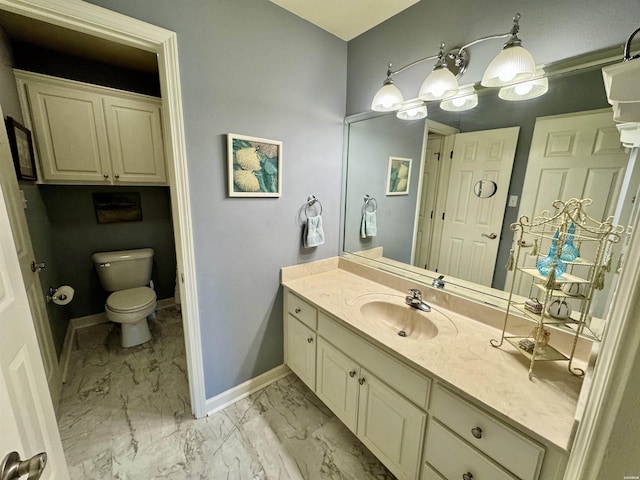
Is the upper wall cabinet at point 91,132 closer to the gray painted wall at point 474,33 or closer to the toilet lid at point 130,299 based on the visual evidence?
the toilet lid at point 130,299

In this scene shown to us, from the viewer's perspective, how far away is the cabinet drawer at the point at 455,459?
85 centimetres

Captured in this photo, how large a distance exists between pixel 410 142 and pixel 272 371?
6.15 feet

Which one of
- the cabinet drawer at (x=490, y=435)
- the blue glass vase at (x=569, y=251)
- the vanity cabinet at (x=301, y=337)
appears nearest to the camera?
the cabinet drawer at (x=490, y=435)

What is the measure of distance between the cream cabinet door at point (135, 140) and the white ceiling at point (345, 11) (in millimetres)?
1571

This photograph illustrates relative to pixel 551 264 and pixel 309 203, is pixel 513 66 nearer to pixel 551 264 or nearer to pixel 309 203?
pixel 551 264

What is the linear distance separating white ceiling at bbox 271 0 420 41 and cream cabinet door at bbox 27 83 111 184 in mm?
1725

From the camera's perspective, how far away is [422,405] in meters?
1.01

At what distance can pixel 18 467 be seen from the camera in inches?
19.9

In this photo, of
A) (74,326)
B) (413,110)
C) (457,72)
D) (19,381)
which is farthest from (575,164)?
(74,326)

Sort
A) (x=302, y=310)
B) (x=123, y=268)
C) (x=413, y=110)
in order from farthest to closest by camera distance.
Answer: (x=123, y=268), (x=302, y=310), (x=413, y=110)

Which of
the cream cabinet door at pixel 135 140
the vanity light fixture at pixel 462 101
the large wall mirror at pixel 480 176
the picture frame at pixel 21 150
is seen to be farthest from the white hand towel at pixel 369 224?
the picture frame at pixel 21 150

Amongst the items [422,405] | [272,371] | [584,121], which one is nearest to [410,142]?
[584,121]

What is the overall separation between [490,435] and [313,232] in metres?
1.32

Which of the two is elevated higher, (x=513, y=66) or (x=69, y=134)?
(x=513, y=66)
